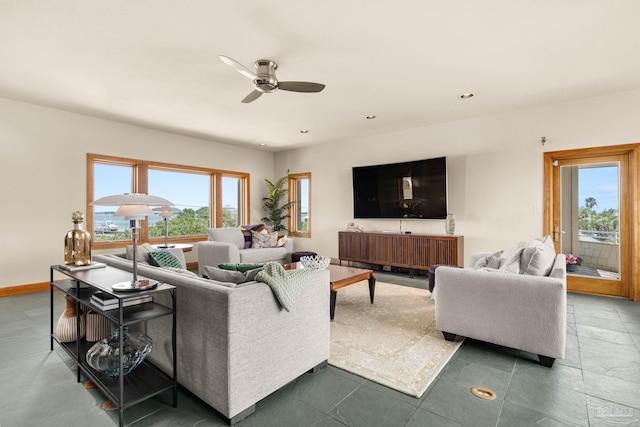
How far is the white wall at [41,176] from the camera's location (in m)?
4.21

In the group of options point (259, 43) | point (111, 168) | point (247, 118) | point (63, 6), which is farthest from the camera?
point (111, 168)

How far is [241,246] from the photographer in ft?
18.3

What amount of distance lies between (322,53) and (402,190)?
10.7ft

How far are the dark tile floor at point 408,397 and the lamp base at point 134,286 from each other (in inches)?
27.2

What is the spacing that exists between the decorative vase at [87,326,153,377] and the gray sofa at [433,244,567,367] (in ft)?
7.26

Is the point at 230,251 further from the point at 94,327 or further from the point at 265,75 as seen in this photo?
the point at 265,75

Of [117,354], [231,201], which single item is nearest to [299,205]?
[231,201]

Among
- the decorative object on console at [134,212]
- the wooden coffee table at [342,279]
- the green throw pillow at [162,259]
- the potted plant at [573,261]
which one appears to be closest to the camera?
the decorative object on console at [134,212]

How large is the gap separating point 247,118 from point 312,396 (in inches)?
164

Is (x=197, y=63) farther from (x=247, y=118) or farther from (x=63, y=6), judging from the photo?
(x=247, y=118)

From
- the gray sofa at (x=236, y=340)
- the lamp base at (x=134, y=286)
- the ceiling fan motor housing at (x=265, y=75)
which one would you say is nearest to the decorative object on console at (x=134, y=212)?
the lamp base at (x=134, y=286)

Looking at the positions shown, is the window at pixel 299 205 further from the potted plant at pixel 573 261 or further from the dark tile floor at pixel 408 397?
the dark tile floor at pixel 408 397

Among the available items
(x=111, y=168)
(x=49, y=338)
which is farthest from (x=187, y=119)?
(x=49, y=338)

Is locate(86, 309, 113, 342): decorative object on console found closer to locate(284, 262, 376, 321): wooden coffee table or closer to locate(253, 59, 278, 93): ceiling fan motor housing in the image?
locate(284, 262, 376, 321): wooden coffee table
